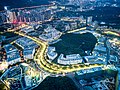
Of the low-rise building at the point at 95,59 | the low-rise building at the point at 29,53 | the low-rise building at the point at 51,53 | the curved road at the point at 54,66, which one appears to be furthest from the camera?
the low-rise building at the point at 29,53

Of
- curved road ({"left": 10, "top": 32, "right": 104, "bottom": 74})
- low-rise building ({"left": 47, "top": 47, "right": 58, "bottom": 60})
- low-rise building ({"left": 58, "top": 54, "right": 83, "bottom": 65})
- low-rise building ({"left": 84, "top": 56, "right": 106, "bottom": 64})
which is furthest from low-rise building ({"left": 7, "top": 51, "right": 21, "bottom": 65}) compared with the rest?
low-rise building ({"left": 84, "top": 56, "right": 106, "bottom": 64})

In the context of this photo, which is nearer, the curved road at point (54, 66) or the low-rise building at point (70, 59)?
the curved road at point (54, 66)

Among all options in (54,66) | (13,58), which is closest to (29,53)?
(13,58)

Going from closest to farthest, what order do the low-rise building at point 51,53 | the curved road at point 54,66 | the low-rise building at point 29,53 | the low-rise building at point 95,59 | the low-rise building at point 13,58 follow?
the curved road at point 54,66 < the low-rise building at point 95,59 < the low-rise building at point 13,58 < the low-rise building at point 51,53 < the low-rise building at point 29,53

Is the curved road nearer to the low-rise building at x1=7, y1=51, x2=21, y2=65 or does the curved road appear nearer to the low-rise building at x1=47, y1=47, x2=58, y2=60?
the low-rise building at x1=47, y1=47, x2=58, y2=60

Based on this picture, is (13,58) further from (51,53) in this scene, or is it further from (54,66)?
(54,66)

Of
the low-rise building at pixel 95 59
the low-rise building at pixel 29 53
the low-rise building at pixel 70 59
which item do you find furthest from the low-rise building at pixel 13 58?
the low-rise building at pixel 95 59

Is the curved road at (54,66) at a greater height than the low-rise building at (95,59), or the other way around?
the low-rise building at (95,59)

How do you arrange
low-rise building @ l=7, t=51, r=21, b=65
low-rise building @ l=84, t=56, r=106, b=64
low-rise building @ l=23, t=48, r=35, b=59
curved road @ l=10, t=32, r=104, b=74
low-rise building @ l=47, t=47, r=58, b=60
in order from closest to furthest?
curved road @ l=10, t=32, r=104, b=74, low-rise building @ l=84, t=56, r=106, b=64, low-rise building @ l=7, t=51, r=21, b=65, low-rise building @ l=47, t=47, r=58, b=60, low-rise building @ l=23, t=48, r=35, b=59

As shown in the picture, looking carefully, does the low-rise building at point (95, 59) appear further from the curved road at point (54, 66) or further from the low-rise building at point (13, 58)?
the low-rise building at point (13, 58)

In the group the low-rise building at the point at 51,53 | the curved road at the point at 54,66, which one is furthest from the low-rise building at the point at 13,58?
the low-rise building at the point at 51,53

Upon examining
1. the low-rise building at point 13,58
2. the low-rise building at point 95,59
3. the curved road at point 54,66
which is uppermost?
the low-rise building at point 13,58
